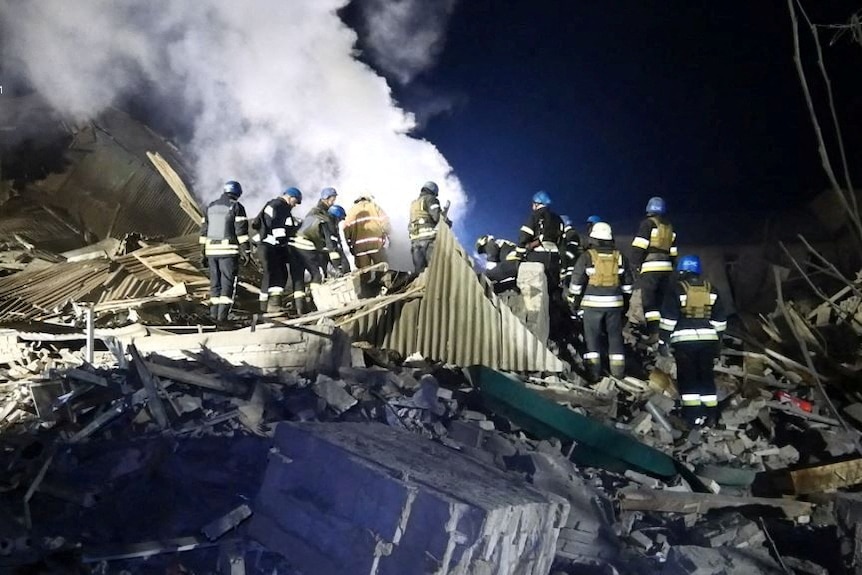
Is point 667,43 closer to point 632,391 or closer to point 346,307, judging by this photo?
point 632,391

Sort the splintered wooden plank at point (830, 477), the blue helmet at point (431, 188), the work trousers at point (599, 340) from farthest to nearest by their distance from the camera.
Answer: the blue helmet at point (431, 188), the work trousers at point (599, 340), the splintered wooden plank at point (830, 477)

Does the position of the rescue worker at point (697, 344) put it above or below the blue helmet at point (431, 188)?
below

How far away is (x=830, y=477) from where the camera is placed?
4.52 m

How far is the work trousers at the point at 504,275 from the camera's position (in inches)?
309

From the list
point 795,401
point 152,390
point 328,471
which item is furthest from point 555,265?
point 328,471

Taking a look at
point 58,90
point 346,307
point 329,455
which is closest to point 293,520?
point 329,455

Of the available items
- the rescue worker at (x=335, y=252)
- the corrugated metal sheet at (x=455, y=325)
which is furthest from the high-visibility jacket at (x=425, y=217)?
the corrugated metal sheet at (x=455, y=325)

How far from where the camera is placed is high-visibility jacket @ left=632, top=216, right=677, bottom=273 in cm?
756

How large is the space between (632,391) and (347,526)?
4.69m

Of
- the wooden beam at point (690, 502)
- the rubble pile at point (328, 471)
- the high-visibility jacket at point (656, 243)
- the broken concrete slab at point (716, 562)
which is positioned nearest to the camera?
the rubble pile at point (328, 471)

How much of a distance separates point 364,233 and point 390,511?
22.0ft

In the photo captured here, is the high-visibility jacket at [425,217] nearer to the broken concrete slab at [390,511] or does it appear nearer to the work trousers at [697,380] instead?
the work trousers at [697,380]

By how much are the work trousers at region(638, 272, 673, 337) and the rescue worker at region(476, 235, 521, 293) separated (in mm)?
1554

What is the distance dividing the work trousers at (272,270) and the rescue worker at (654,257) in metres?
4.24
